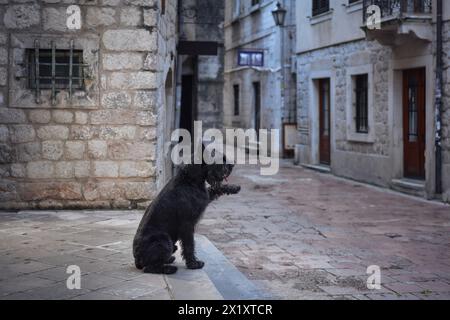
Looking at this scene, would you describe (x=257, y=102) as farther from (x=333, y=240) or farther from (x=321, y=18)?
(x=333, y=240)

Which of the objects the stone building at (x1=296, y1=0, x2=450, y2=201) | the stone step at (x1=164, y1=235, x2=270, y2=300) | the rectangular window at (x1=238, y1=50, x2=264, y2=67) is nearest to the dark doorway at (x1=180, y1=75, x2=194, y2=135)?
the stone building at (x1=296, y1=0, x2=450, y2=201)

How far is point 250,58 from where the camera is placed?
19734 millimetres

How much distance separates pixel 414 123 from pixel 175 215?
27.8 ft

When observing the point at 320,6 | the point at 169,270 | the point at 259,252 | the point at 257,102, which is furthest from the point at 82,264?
the point at 257,102

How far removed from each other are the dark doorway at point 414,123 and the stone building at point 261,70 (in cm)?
676

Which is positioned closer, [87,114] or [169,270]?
[169,270]

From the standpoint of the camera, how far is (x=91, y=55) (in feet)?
29.2

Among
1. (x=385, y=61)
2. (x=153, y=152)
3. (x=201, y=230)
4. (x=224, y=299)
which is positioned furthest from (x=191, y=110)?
(x=224, y=299)

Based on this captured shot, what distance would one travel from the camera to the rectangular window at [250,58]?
1964 centimetres

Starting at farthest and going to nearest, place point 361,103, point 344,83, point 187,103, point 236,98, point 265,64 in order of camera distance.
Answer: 1. point 236,98
2. point 265,64
3. point 187,103
4. point 344,83
5. point 361,103

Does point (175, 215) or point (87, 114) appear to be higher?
point (87, 114)

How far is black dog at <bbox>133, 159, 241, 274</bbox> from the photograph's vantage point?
5094 mm
